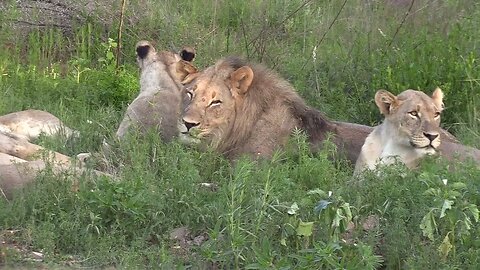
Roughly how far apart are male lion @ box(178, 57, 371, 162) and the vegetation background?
1.06ft

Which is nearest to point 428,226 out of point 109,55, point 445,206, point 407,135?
point 445,206

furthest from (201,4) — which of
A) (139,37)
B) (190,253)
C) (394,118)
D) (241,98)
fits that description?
(190,253)

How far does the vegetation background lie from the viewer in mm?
5609

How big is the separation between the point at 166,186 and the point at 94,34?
17.0ft

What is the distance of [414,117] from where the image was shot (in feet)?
23.8

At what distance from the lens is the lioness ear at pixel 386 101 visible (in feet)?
24.5

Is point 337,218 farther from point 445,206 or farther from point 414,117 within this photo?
point 414,117

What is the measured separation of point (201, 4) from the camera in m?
12.5

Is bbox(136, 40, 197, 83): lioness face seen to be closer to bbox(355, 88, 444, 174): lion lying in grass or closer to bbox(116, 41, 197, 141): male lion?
bbox(116, 41, 197, 141): male lion

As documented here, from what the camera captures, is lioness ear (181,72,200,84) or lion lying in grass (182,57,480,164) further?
lioness ear (181,72,200,84)

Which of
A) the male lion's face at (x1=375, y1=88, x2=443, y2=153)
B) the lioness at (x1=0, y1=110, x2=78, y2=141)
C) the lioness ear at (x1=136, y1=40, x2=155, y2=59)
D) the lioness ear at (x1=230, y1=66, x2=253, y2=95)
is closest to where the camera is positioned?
the male lion's face at (x1=375, y1=88, x2=443, y2=153)

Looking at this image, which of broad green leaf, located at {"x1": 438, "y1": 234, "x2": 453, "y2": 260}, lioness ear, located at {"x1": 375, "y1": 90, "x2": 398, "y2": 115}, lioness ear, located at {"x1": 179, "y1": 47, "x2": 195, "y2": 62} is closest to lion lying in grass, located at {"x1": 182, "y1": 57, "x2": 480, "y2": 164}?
lioness ear, located at {"x1": 375, "y1": 90, "x2": 398, "y2": 115}

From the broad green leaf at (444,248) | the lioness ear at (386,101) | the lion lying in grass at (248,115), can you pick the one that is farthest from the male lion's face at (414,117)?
the broad green leaf at (444,248)

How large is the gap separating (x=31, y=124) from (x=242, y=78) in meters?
2.16
